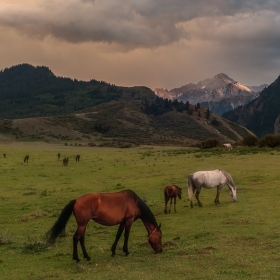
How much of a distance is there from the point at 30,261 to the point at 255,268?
25.3ft

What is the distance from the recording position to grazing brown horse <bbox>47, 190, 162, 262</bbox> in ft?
39.3

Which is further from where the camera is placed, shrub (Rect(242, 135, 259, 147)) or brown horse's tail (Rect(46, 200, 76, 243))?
shrub (Rect(242, 135, 259, 147))

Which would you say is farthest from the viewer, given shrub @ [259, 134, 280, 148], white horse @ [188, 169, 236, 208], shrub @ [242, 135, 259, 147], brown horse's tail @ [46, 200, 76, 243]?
shrub @ [242, 135, 259, 147]

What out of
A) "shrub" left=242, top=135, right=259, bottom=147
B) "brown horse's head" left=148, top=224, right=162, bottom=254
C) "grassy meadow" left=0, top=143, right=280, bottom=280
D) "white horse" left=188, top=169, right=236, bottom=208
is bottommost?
"grassy meadow" left=0, top=143, right=280, bottom=280

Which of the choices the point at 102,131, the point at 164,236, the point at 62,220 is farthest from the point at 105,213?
the point at 102,131

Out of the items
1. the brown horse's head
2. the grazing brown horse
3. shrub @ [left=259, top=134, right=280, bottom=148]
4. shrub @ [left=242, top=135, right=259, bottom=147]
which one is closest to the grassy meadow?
the brown horse's head

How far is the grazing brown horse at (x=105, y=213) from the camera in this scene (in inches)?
472

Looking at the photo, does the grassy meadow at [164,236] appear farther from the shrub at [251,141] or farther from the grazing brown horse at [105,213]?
the shrub at [251,141]

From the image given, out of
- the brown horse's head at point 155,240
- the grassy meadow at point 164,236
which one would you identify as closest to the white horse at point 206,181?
the grassy meadow at point 164,236

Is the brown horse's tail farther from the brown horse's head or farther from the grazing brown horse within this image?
the brown horse's head

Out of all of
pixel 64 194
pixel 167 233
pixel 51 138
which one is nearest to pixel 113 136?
pixel 51 138

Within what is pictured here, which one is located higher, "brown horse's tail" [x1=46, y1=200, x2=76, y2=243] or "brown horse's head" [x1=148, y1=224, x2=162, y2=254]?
"brown horse's tail" [x1=46, y1=200, x2=76, y2=243]

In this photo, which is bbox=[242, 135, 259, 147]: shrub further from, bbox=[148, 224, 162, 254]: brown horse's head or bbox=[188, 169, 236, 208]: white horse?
Result: bbox=[148, 224, 162, 254]: brown horse's head

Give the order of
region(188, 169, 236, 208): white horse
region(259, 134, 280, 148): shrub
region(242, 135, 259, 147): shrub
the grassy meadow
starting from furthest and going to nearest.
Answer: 1. region(242, 135, 259, 147): shrub
2. region(259, 134, 280, 148): shrub
3. region(188, 169, 236, 208): white horse
4. the grassy meadow
